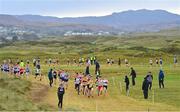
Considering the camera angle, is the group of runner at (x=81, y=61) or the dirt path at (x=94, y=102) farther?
the group of runner at (x=81, y=61)

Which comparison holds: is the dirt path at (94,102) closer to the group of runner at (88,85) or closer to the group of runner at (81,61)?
the group of runner at (88,85)

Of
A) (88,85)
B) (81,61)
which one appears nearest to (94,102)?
(88,85)

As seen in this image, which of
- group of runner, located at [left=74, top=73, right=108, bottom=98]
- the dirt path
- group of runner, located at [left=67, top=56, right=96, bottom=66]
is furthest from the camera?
group of runner, located at [left=67, top=56, right=96, bottom=66]

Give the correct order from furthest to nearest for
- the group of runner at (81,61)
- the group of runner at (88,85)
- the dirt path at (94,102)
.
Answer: the group of runner at (81,61)
the group of runner at (88,85)
the dirt path at (94,102)

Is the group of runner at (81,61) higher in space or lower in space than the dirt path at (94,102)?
higher

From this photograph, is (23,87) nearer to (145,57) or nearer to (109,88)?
(109,88)

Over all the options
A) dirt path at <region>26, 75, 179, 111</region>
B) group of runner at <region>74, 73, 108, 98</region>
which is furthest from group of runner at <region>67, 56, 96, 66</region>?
group of runner at <region>74, 73, 108, 98</region>

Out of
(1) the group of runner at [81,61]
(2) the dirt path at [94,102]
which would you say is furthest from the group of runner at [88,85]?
(1) the group of runner at [81,61]

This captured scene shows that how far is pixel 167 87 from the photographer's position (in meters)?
47.1

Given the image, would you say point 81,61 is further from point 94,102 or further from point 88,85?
point 94,102

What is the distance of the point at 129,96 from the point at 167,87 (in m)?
6.57

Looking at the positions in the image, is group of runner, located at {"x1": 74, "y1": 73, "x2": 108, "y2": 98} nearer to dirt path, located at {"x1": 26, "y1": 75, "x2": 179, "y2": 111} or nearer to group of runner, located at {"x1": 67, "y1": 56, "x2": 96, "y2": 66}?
dirt path, located at {"x1": 26, "y1": 75, "x2": 179, "y2": 111}

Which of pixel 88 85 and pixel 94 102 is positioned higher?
pixel 88 85

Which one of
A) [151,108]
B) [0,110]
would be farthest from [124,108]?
[0,110]
